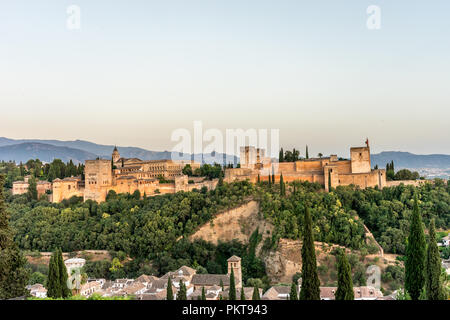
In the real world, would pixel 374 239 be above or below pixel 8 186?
below

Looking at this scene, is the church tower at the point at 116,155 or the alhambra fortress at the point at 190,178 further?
the church tower at the point at 116,155

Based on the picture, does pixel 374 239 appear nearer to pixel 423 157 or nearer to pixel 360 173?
pixel 360 173

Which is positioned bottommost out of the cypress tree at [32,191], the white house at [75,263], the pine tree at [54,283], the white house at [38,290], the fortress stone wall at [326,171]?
the white house at [38,290]

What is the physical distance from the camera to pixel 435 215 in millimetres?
27219

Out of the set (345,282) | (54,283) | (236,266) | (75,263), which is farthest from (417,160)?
(54,283)

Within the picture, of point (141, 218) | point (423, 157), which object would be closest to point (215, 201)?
point (141, 218)

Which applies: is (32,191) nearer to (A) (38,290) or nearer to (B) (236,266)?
(A) (38,290)

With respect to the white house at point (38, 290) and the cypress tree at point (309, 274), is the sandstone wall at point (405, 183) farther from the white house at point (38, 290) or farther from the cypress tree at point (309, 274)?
the white house at point (38, 290)

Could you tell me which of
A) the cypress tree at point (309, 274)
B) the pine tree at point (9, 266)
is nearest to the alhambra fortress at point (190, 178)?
the cypress tree at point (309, 274)

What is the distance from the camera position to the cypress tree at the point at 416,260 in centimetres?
1458

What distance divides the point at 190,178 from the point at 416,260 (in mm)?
23435

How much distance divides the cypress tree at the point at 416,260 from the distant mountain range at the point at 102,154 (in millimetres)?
19545

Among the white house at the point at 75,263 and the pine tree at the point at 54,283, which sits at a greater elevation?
the pine tree at the point at 54,283
